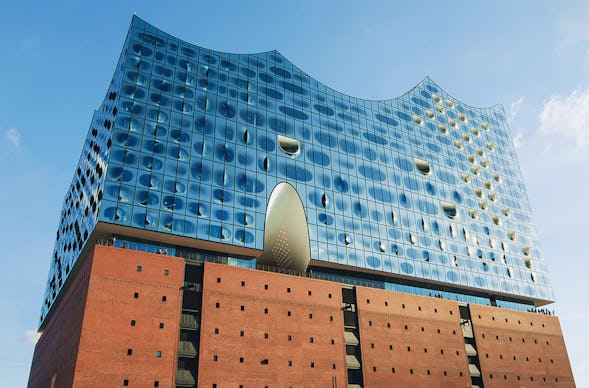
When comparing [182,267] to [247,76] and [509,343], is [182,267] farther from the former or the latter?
[509,343]

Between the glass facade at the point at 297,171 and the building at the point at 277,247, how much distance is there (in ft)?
0.57

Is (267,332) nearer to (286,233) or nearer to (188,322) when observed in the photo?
(188,322)

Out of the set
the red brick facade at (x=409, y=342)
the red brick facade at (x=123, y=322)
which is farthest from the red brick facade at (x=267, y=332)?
the red brick facade at (x=409, y=342)

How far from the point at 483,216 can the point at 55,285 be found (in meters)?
44.1

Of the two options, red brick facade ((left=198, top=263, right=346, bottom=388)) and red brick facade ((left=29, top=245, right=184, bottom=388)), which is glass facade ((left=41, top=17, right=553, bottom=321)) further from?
red brick facade ((left=198, top=263, right=346, bottom=388))

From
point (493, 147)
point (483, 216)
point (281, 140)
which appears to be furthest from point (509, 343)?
point (281, 140)

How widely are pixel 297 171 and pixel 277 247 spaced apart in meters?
6.95

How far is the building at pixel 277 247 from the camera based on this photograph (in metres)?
33.3

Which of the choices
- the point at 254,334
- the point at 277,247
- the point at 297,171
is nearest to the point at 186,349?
the point at 254,334

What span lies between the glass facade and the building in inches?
6.8

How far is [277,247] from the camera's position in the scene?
4238 centimetres

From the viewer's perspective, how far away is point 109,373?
97.2 feet

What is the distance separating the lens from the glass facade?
3841cm

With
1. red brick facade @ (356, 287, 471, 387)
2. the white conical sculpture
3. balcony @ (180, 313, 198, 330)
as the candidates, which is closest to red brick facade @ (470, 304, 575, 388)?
red brick facade @ (356, 287, 471, 387)
